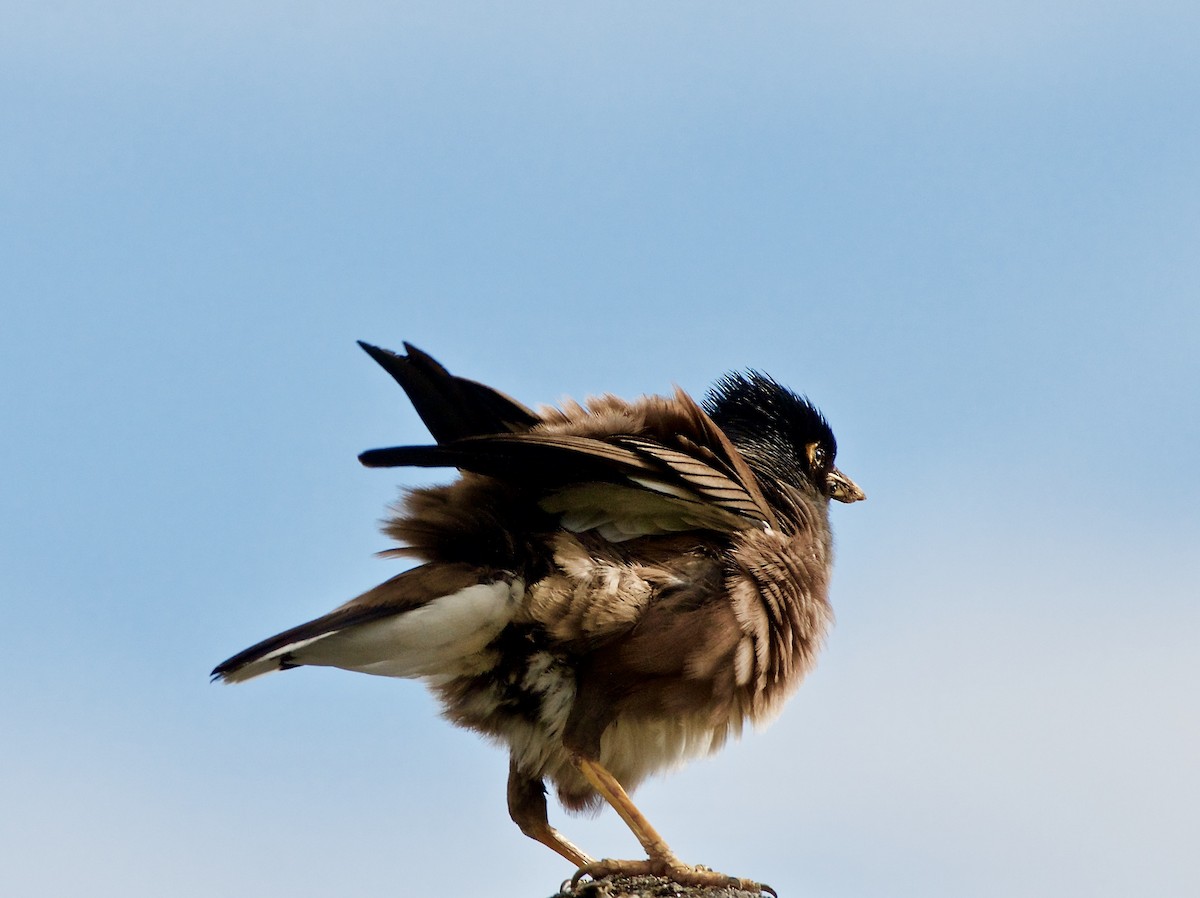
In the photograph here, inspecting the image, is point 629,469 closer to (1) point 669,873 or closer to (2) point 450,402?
(2) point 450,402

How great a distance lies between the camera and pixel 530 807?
22.3ft

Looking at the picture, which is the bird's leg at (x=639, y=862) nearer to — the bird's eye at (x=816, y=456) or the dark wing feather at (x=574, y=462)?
the dark wing feather at (x=574, y=462)

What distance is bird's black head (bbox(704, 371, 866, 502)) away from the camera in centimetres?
764

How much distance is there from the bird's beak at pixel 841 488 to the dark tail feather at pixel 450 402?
234 centimetres

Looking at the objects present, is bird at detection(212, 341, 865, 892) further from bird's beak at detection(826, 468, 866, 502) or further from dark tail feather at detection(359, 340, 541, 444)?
bird's beak at detection(826, 468, 866, 502)

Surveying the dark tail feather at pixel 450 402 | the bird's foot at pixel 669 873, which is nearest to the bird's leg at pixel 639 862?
the bird's foot at pixel 669 873

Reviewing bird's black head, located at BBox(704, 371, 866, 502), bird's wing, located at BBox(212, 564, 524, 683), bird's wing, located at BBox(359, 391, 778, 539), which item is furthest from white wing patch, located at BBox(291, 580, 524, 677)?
bird's black head, located at BBox(704, 371, 866, 502)

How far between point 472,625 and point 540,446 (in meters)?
0.90

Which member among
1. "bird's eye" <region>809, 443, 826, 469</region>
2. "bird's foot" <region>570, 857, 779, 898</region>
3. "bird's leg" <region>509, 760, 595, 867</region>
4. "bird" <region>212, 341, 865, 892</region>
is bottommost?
"bird's foot" <region>570, 857, 779, 898</region>

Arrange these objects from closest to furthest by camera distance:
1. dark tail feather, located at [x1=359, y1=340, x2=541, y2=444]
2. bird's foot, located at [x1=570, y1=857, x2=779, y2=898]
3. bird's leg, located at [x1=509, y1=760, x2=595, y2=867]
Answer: bird's foot, located at [x1=570, y1=857, x2=779, y2=898]
dark tail feather, located at [x1=359, y1=340, x2=541, y2=444]
bird's leg, located at [x1=509, y1=760, x2=595, y2=867]

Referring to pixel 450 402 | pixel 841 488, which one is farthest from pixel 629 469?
pixel 841 488

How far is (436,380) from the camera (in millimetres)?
6191

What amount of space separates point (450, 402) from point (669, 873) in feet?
7.74

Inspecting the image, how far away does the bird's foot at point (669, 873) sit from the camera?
5711 mm
